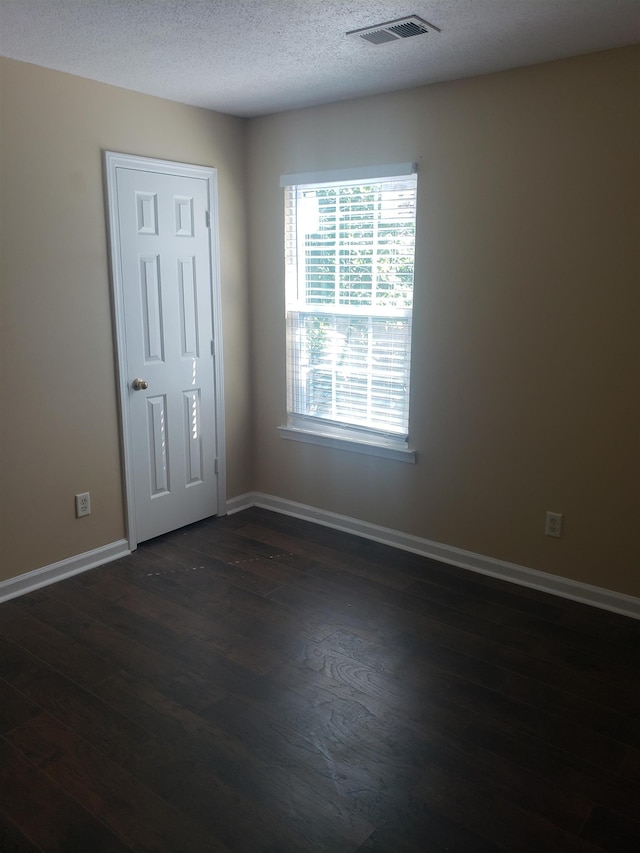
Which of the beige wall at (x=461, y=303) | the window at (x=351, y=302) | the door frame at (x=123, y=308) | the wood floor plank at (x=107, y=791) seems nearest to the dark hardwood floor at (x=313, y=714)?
the wood floor plank at (x=107, y=791)

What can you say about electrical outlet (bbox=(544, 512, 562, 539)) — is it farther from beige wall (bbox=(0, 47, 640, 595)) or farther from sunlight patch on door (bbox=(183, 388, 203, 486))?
sunlight patch on door (bbox=(183, 388, 203, 486))

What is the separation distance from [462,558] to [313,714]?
1477 millimetres

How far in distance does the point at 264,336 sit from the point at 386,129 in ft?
4.79

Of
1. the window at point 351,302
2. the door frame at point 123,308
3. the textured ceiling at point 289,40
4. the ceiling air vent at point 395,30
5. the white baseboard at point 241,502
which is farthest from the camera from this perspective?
the white baseboard at point 241,502

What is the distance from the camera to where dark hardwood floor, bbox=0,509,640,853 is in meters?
1.93

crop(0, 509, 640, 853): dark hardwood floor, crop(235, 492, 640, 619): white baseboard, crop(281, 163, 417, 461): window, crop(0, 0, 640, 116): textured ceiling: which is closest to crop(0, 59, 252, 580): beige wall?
crop(0, 0, 640, 116): textured ceiling

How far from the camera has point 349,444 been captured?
157 inches

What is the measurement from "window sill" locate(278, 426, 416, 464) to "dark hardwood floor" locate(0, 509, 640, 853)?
2.12ft

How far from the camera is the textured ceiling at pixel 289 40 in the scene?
230 cm

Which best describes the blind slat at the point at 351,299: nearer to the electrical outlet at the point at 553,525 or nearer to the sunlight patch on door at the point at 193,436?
the sunlight patch on door at the point at 193,436

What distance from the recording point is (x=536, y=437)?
324 centimetres

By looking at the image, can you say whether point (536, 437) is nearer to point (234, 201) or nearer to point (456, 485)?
point (456, 485)

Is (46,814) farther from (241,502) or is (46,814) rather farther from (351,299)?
(351,299)

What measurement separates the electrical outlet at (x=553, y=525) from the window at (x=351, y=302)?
86 cm
